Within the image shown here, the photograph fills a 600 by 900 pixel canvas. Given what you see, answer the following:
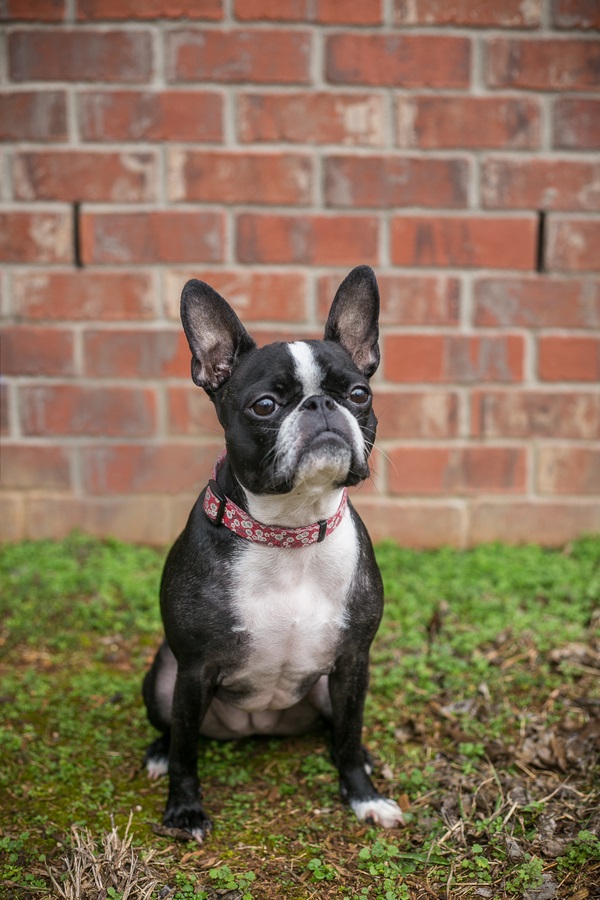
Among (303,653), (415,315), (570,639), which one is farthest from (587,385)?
(303,653)

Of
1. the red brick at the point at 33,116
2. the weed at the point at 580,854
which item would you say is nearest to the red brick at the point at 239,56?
the red brick at the point at 33,116

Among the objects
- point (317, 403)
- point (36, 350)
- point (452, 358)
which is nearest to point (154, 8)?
point (36, 350)

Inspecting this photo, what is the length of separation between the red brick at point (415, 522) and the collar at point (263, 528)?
6.61 ft

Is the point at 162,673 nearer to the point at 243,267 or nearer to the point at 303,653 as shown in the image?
the point at 303,653

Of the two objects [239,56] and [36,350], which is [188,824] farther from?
[239,56]

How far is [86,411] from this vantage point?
4355 mm

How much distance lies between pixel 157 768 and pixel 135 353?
2.19 m

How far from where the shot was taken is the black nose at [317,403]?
7.29ft

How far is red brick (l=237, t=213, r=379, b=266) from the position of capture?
4.19m

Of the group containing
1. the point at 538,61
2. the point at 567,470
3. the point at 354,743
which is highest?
the point at 538,61

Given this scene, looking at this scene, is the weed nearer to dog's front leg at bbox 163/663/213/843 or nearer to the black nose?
dog's front leg at bbox 163/663/213/843

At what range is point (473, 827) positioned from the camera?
2.42m

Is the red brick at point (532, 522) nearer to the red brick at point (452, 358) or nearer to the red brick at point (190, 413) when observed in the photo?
the red brick at point (452, 358)

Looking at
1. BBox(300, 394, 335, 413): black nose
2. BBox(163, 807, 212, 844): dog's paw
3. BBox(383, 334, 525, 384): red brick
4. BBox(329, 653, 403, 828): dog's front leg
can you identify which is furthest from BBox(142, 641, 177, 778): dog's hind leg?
BBox(383, 334, 525, 384): red brick
